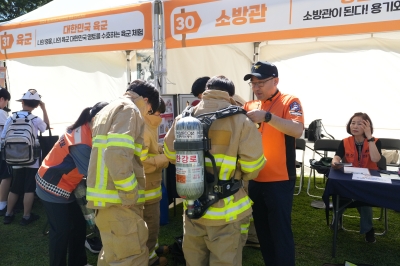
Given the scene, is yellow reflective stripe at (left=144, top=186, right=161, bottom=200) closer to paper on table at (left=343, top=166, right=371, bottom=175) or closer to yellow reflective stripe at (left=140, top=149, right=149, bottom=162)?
yellow reflective stripe at (left=140, top=149, right=149, bottom=162)

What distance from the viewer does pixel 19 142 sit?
3727 mm

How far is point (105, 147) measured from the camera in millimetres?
1965

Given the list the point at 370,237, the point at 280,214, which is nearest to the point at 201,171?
the point at 280,214

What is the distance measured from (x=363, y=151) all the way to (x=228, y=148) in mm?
2342

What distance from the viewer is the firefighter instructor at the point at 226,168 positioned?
1.91 meters

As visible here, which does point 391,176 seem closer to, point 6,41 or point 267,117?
point 267,117

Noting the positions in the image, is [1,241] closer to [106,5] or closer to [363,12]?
[106,5]

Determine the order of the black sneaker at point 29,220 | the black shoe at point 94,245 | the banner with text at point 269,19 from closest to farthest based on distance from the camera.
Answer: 1. the banner with text at point 269,19
2. the black shoe at point 94,245
3. the black sneaker at point 29,220

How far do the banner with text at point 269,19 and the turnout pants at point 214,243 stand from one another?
179 cm

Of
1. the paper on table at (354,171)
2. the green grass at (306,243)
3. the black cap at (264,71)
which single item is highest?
the black cap at (264,71)


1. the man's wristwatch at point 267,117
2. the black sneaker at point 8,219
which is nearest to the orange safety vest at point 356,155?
the man's wristwatch at point 267,117

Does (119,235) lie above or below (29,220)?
above

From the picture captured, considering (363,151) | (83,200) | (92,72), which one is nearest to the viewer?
(83,200)

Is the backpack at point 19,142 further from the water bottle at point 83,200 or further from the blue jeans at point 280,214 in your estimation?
the blue jeans at point 280,214
